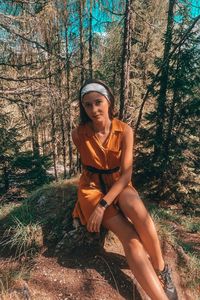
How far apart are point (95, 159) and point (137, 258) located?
42.0 inches

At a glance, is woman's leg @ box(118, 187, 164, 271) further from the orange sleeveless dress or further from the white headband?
the white headband

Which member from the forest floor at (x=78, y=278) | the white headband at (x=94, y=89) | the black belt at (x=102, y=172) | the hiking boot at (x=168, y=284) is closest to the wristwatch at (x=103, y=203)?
the black belt at (x=102, y=172)

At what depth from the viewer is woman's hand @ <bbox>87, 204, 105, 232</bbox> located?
2945 mm

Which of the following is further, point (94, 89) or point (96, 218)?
point (94, 89)

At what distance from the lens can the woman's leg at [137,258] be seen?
258 cm

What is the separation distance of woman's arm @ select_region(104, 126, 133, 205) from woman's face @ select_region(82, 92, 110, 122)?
0.31 meters

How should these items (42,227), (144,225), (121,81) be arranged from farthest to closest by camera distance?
(121,81), (42,227), (144,225)

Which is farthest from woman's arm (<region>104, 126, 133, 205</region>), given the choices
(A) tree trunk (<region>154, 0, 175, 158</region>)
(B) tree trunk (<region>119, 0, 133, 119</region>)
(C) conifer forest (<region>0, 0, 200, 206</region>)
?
(A) tree trunk (<region>154, 0, 175, 158</region>)

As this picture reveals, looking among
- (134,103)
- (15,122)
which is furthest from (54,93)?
(134,103)

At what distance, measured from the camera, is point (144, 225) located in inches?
112

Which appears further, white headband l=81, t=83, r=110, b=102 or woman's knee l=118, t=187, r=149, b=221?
white headband l=81, t=83, r=110, b=102

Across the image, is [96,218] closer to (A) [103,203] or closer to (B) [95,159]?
(A) [103,203]

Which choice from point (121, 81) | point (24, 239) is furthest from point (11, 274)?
point (121, 81)

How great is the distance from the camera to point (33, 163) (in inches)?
496
